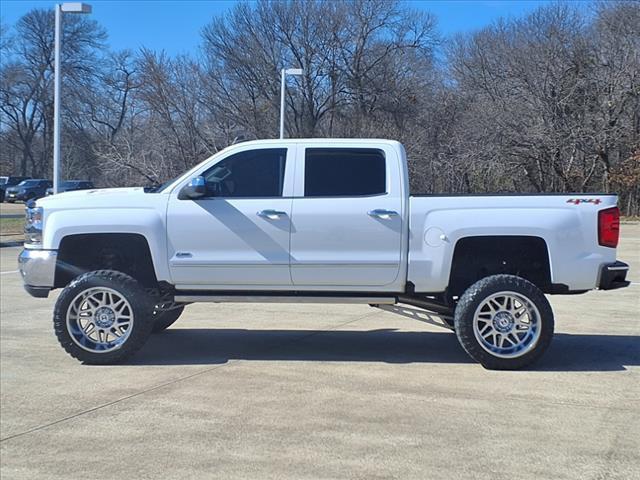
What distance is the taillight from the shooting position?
6871 millimetres

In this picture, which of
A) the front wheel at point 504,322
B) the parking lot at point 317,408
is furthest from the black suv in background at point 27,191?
the front wheel at point 504,322

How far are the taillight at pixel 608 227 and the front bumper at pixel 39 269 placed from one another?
5271mm

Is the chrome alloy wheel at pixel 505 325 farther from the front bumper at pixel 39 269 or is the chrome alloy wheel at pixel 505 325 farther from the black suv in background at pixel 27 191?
the black suv in background at pixel 27 191

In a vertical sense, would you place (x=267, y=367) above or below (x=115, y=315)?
below

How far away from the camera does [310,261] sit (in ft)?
23.1

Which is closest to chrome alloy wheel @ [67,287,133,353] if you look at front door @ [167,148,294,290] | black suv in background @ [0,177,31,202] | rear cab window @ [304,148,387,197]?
front door @ [167,148,294,290]

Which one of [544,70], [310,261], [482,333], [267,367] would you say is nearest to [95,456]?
[267,367]

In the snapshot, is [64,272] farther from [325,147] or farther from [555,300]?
[555,300]

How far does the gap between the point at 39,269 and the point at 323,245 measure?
2810 millimetres

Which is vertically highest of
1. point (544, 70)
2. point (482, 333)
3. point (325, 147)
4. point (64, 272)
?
point (544, 70)

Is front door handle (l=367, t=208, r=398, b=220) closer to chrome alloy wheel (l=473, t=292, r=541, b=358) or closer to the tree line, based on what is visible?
chrome alloy wheel (l=473, t=292, r=541, b=358)

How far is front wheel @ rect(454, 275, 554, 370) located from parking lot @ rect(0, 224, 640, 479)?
181mm

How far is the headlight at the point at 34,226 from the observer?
7246 mm

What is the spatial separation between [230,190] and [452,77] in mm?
37856
